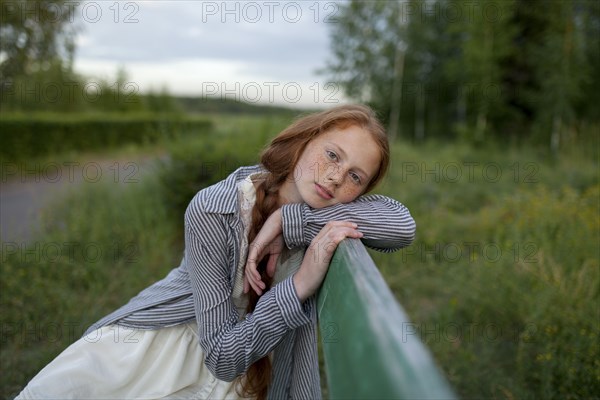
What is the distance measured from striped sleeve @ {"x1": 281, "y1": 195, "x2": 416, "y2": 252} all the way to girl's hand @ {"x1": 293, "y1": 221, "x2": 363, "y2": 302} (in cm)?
13

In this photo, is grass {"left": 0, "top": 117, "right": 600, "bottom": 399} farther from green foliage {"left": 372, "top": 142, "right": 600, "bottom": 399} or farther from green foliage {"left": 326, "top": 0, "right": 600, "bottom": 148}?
green foliage {"left": 326, "top": 0, "right": 600, "bottom": 148}

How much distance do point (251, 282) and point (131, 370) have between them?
0.46 meters

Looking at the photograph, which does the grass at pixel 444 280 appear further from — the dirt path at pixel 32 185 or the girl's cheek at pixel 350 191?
the girl's cheek at pixel 350 191

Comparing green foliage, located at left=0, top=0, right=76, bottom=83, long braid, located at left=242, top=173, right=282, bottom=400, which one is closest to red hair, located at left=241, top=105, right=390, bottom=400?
long braid, located at left=242, top=173, right=282, bottom=400

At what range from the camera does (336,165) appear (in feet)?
5.20

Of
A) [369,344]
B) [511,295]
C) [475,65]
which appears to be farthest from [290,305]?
[475,65]

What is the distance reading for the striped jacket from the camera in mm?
1415

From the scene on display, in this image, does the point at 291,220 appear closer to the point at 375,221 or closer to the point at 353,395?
the point at 375,221

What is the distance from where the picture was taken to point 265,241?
1.55 meters

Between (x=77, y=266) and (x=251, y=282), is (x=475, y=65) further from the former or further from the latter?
(x=251, y=282)

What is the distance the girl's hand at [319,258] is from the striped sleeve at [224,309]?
3 cm

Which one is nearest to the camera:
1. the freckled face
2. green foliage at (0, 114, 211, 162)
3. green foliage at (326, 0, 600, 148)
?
the freckled face

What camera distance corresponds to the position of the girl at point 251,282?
1.43m

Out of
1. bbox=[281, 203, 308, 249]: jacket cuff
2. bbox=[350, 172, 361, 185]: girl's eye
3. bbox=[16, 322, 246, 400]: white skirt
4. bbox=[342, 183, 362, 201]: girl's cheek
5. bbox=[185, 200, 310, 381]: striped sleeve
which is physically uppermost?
bbox=[350, 172, 361, 185]: girl's eye
